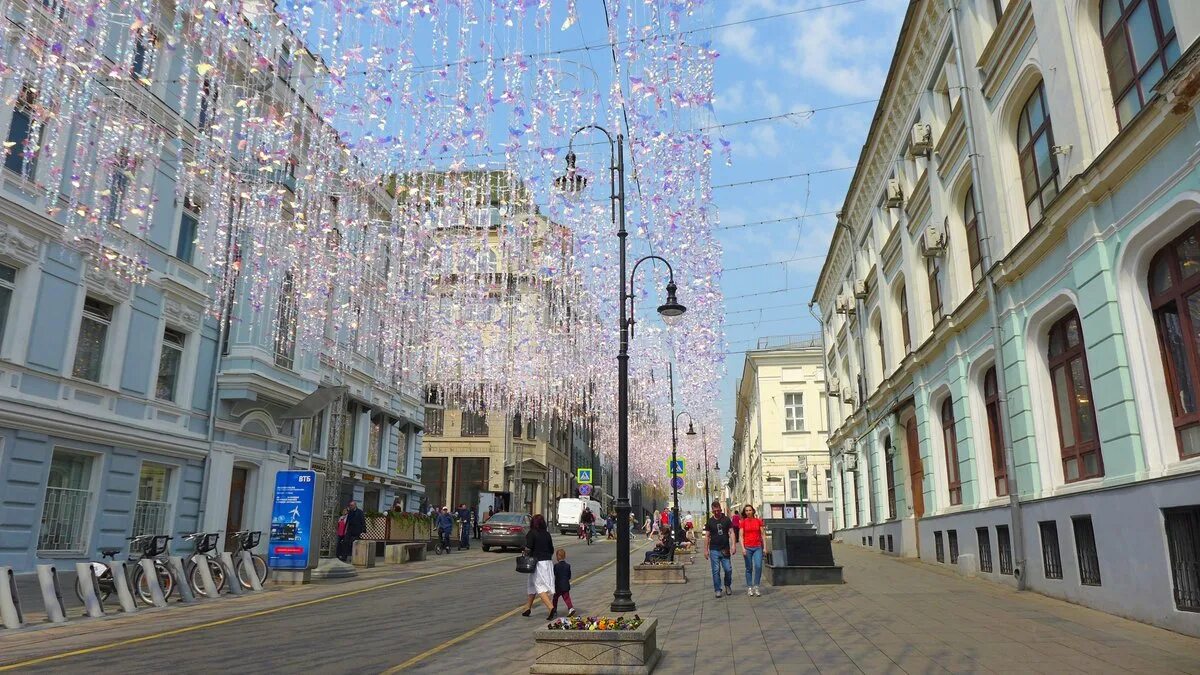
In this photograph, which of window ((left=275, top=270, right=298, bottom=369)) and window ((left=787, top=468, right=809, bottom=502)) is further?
window ((left=787, top=468, right=809, bottom=502))

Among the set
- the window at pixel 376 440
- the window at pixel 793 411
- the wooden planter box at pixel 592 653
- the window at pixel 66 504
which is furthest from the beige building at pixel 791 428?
the wooden planter box at pixel 592 653

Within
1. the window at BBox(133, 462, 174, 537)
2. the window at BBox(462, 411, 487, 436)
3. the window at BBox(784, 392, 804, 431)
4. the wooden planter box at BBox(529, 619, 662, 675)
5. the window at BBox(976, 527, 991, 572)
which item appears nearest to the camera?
the wooden planter box at BBox(529, 619, 662, 675)

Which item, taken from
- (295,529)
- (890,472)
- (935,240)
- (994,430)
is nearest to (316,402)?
(295,529)

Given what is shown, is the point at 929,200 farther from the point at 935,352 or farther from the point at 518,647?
the point at 518,647

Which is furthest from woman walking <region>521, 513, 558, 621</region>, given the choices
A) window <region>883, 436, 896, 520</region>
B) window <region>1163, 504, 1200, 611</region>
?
window <region>883, 436, 896, 520</region>

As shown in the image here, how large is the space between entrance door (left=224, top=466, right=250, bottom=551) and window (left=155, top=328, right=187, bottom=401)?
3.69 m

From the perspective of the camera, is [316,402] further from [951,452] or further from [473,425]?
[473,425]

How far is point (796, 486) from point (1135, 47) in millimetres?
44792

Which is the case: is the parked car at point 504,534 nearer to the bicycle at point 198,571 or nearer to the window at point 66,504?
the bicycle at point 198,571

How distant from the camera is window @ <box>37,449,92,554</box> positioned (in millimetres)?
16328

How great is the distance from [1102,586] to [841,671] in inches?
230

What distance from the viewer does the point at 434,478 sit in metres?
54.5

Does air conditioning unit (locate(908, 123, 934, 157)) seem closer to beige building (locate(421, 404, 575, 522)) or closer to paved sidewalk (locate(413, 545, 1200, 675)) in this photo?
paved sidewalk (locate(413, 545, 1200, 675))

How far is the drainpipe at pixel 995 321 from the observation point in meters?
13.9
